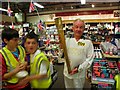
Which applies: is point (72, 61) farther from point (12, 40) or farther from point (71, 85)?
point (12, 40)

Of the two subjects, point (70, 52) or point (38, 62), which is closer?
point (38, 62)

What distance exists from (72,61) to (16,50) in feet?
2.49

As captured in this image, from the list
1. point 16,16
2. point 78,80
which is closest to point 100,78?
point 78,80

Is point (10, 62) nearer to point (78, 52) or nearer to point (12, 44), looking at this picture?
point (12, 44)

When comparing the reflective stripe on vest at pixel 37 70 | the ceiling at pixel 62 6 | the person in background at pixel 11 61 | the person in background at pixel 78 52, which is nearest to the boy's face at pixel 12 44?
the person in background at pixel 11 61

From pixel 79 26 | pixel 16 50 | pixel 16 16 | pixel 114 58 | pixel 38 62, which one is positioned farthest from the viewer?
pixel 16 16

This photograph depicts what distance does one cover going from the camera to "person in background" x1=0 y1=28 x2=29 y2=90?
3.55ft

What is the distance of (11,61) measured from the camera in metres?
1.10

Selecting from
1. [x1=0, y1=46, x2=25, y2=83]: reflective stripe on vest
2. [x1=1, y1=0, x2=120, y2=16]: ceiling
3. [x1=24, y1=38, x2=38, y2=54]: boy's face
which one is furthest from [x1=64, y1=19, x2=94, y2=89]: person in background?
[x1=1, y1=0, x2=120, y2=16]: ceiling

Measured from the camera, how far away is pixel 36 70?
3.58 feet

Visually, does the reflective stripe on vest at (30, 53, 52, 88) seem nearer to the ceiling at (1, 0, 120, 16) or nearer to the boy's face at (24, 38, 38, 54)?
the boy's face at (24, 38, 38, 54)

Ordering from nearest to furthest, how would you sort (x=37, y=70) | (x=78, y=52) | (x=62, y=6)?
(x=37, y=70) → (x=78, y=52) → (x=62, y=6)

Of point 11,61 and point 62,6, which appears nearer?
point 11,61

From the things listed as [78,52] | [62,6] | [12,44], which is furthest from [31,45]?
[62,6]
